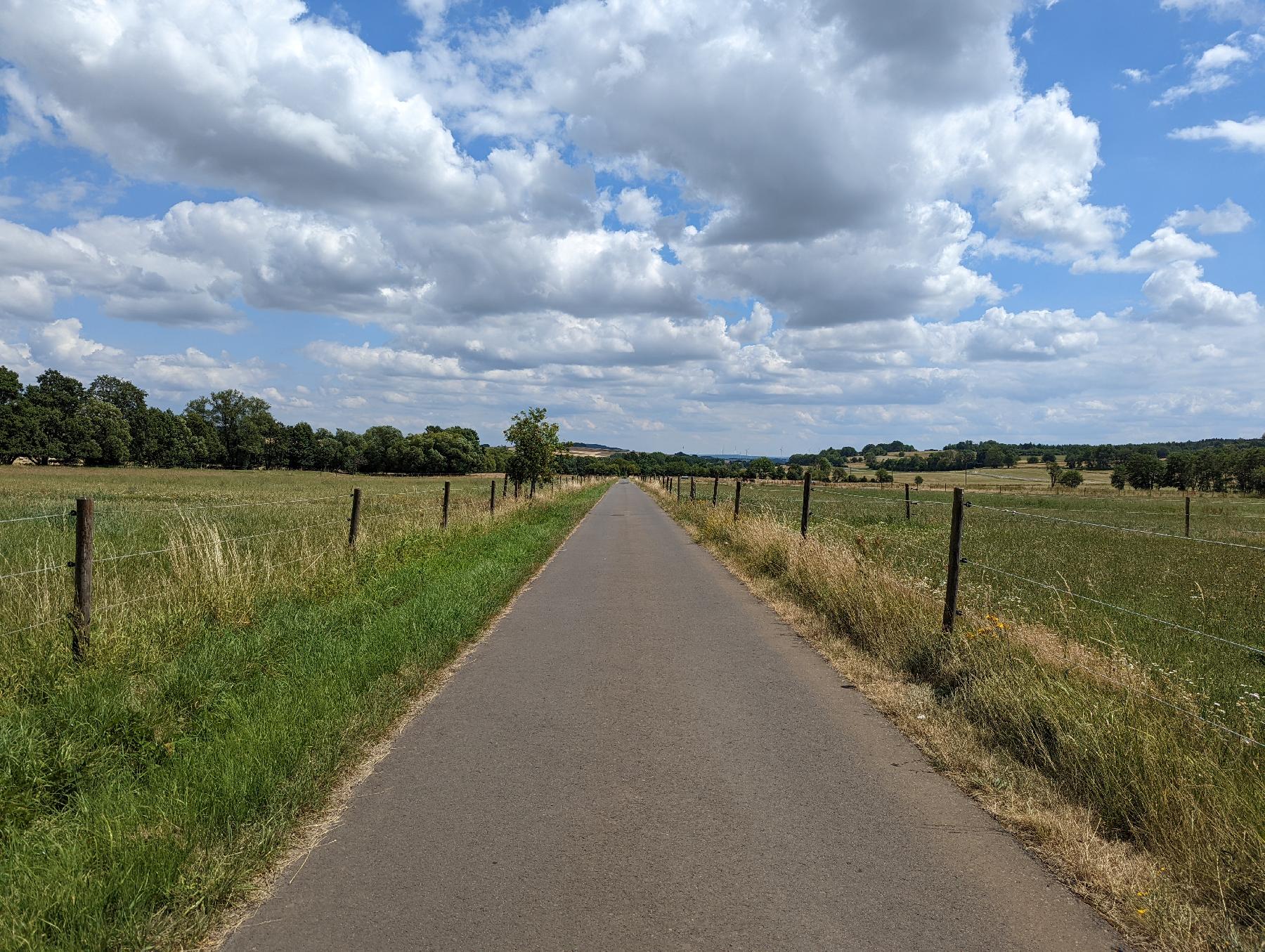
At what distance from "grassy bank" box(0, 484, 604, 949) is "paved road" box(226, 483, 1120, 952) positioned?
1.14 feet

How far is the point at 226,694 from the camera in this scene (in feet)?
18.8

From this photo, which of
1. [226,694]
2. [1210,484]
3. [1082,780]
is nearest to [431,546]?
[226,694]

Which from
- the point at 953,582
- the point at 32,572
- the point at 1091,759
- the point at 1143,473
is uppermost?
→ the point at 1143,473

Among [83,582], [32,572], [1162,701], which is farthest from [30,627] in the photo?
[1162,701]

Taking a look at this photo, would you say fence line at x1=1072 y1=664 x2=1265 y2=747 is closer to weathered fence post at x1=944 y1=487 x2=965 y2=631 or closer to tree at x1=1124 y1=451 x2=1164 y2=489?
weathered fence post at x1=944 y1=487 x2=965 y2=631

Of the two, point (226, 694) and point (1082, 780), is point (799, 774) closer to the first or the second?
point (1082, 780)

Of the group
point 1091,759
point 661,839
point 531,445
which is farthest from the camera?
point 531,445

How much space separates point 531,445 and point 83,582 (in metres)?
27.6

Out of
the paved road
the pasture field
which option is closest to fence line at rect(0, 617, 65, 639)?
the paved road

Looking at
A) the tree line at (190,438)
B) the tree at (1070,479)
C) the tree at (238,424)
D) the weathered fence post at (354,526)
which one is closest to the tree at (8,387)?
the tree line at (190,438)

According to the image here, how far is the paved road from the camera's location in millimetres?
3031

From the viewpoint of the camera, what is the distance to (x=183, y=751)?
15.6 ft

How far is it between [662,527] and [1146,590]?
1673cm

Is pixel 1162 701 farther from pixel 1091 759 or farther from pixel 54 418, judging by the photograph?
pixel 54 418
